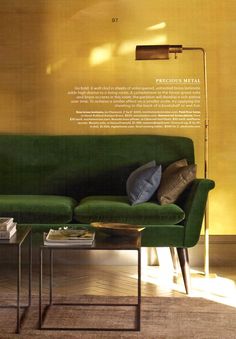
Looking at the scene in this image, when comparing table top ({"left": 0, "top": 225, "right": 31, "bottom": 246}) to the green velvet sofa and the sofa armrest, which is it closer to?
the sofa armrest

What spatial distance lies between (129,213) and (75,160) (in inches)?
37.0

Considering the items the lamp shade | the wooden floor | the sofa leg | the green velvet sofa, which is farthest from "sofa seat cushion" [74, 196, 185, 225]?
the lamp shade

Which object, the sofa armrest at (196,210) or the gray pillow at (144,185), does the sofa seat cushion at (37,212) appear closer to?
the gray pillow at (144,185)

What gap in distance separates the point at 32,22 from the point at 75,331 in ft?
9.21

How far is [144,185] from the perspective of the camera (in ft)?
14.8

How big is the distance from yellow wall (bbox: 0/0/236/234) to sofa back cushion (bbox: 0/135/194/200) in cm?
15

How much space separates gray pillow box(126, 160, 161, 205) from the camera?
4.48 m

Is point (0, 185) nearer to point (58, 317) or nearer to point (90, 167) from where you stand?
point (90, 167)

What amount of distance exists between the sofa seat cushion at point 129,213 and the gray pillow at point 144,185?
0.20ft

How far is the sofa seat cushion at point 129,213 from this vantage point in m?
4.32

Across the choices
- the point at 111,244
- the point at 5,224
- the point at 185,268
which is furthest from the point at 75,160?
the point at 111,244

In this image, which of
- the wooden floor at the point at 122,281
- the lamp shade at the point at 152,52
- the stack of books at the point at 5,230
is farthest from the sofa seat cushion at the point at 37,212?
the lamp shade at the point at 152,52

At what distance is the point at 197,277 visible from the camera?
4.67 metres

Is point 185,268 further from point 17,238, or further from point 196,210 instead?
point 17,238
